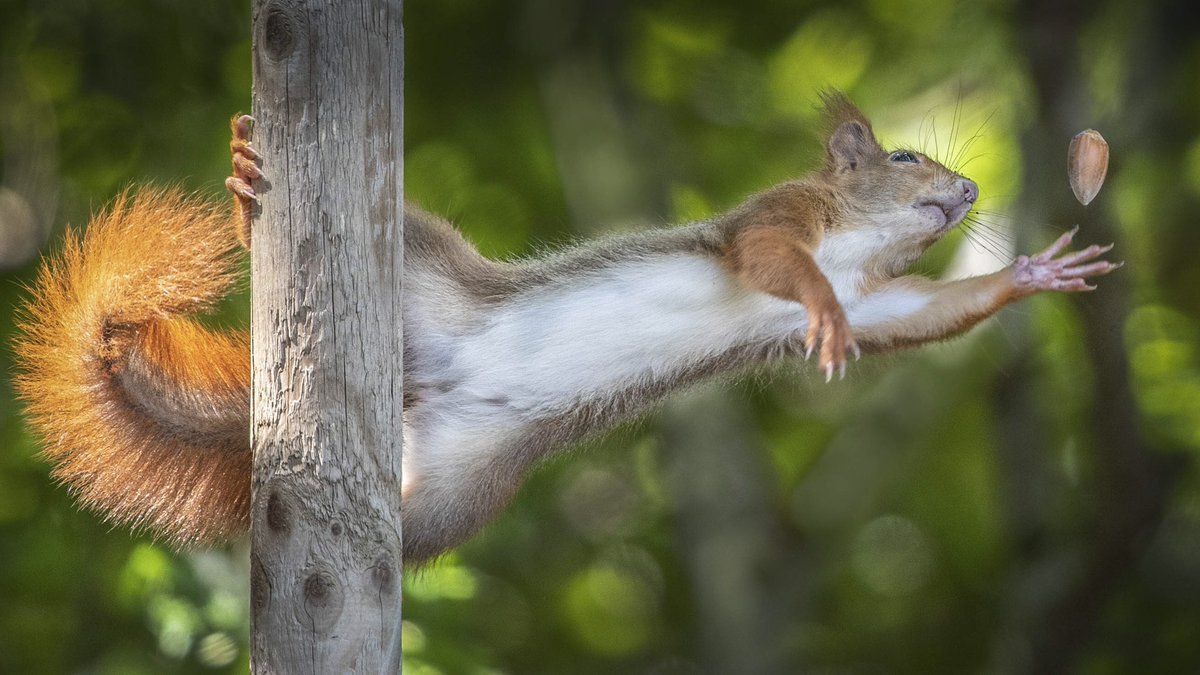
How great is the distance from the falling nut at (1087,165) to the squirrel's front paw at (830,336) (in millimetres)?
877

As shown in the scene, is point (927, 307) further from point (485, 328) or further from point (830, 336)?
point (485, 328)

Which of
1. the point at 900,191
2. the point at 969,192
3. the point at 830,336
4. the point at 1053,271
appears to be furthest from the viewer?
the point at 900,191

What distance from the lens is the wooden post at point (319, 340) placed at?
3.05 m

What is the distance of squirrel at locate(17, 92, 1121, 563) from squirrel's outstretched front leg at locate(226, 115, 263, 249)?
16mm

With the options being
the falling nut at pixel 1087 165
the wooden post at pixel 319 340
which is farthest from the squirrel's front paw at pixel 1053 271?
the wooden post at pixel 319 340

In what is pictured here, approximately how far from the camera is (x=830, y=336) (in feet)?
11.4

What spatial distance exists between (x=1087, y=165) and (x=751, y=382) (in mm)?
2533

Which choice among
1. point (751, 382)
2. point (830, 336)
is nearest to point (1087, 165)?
point (830, 336)

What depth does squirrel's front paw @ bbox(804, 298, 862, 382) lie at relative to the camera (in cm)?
338

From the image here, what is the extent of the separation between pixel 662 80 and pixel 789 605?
3.52m

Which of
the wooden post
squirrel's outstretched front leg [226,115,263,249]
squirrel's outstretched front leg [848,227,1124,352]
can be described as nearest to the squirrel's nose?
squirrel's outstretched front leg [848,227,1124,352]

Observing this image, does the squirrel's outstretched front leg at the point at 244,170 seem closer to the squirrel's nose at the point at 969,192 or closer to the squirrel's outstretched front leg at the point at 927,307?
the squirrel's outstretched front leg at the point at 927,307

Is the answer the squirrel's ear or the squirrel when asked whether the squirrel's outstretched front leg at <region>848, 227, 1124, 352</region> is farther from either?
the squirrel's ear

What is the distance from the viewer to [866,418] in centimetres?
785
